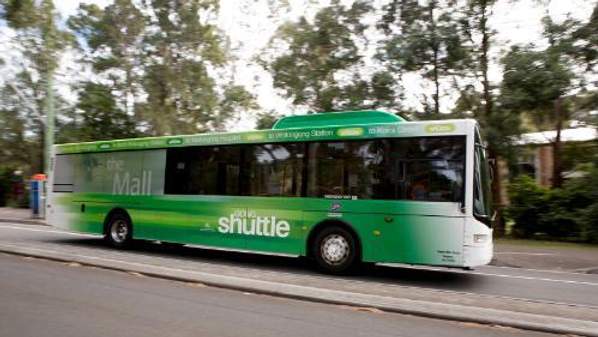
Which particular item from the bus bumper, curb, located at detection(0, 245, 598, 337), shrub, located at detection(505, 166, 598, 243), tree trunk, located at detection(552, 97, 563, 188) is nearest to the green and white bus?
the bus bumper

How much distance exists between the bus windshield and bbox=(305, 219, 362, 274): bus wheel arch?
2215mm

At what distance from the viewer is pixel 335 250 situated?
10406 mm

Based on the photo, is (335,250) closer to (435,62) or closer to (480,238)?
(480,238)

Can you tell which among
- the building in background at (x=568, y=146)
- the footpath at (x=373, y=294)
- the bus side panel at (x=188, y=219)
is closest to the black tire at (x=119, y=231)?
the bus side panel at (x=188, y=219)

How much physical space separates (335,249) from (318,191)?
3.84 ft

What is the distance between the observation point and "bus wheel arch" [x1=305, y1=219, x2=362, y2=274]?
10242 millimetres

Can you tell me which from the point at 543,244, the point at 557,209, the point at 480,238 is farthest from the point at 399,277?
the point at 557,209

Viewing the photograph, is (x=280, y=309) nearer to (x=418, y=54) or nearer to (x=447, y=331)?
(x=447, y=331)

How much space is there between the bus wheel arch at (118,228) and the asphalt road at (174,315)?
16.3 feet

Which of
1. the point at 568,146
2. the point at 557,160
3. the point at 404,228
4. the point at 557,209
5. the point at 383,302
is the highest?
the point at 568,146

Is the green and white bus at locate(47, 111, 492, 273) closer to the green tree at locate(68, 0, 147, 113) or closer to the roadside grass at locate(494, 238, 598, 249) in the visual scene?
the roadside grass at locate(494, 238, 598, 249)

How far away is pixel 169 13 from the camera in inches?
1174

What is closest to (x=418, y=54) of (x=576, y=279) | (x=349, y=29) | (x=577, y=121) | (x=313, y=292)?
(x=349, y=29)

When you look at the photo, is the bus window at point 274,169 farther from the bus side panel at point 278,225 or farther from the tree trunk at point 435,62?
the tree trunk at point 435,62
